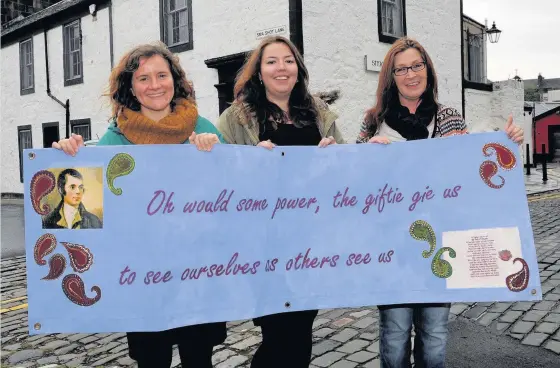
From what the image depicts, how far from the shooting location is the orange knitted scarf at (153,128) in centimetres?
218

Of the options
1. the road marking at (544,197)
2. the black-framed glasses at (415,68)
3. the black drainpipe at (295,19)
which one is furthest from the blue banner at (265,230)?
the road marking at (544,197)

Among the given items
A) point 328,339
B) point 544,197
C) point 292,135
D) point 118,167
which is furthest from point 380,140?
point 544,197

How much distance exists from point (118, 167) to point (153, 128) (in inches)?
9.5

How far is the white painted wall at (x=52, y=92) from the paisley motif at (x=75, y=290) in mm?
10323

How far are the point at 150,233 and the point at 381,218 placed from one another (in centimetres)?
107

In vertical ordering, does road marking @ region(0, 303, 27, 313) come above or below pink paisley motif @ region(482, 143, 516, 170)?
below

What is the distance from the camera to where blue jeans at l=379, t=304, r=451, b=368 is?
2320 mm

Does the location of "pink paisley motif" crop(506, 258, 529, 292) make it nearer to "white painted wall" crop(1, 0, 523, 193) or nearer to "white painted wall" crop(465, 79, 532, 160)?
"white painted wall" crop(1, 0, 523, 193)

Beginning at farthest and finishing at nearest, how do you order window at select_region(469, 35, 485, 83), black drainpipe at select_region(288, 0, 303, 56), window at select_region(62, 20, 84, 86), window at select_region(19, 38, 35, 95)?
window at select_region(19, 38, 35, 95) < window at select_region(469, 35, 485, 83) < window at select_region(62, 20, 84, 86) < black drainpipe at select_region(288, 0, 303, 56)

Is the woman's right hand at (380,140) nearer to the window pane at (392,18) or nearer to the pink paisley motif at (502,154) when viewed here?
the pink paisley motif at (502,154)

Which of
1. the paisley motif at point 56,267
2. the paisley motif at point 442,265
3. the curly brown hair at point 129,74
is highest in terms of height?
the curly brown hair at point 129,74

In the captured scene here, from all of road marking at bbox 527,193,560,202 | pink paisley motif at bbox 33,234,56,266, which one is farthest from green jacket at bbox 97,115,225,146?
road marking at bbox 527,193,560,202

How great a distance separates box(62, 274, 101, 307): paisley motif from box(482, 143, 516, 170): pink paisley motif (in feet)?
6.25

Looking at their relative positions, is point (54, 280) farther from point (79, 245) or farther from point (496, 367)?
point (496, 367)
